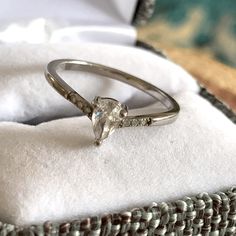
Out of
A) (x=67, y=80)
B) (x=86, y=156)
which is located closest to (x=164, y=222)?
(x=86, y=156)

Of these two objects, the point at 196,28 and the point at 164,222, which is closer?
the point at 164,222

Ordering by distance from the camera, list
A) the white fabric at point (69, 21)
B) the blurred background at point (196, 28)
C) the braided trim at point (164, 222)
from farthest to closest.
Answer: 1. the blurred background at point (196, 28)
2. the white fabric at point (69, 21)
3. the braided trim at point (164, 222)

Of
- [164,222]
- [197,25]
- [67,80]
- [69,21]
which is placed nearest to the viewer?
[164,222]

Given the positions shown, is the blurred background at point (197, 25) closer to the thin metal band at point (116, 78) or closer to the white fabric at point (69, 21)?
the white fabric at point (69, 21)

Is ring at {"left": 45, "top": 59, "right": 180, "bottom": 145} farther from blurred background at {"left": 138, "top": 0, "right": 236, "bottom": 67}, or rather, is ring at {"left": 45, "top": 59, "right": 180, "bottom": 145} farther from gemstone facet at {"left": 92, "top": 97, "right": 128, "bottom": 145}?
blurred background at {"left": 138, "top": 0, "right": 236, "bottom": 67}

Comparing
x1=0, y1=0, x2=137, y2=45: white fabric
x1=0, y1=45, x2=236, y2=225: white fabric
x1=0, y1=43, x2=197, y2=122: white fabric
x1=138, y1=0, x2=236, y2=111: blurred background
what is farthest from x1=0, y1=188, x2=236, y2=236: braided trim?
x1=138, y1=0, x2=236, y2=111: blurred background

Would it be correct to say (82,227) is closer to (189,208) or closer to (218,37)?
(189,208)

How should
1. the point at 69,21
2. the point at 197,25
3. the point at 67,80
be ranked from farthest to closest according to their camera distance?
the point at 197,25, the point at 69,21, the point at 67,80

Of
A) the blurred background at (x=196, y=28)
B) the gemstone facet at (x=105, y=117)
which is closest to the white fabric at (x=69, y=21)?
the blurred background at (x=196, y=28)

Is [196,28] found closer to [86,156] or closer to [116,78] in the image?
[116,78]
